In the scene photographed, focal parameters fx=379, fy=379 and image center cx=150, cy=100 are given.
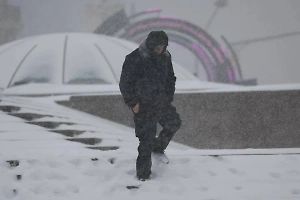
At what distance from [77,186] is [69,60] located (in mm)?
10424

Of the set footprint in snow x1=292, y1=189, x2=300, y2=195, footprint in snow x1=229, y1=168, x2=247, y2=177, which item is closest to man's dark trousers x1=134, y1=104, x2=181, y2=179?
footprint in snow x1=229, y1=168, x2=247, y2=177

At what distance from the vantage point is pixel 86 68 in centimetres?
1388

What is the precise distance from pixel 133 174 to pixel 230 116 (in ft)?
16.5

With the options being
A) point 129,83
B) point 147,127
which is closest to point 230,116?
point 147,127

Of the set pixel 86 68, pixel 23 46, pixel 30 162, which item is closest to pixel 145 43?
pixel 30 162

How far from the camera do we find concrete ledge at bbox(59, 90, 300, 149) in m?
8.82

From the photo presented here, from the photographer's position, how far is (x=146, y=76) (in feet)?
14.0

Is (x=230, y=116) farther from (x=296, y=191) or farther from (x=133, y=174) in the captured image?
(x=133, y=174)

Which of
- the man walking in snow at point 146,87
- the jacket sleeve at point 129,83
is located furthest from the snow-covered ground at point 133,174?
the jacket sleeve at point 129,83

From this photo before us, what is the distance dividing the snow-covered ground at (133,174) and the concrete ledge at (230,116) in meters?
3.39

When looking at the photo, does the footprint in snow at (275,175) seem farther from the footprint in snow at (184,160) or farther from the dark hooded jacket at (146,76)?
the dark hooded jacket at (146,76)

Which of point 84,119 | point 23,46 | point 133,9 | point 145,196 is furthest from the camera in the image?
point 133,9

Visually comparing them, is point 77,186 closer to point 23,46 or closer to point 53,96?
point 53,96

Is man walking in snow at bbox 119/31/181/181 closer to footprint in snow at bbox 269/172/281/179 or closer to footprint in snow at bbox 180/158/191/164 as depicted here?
footprint in snow at bbox 180/158/191/164
